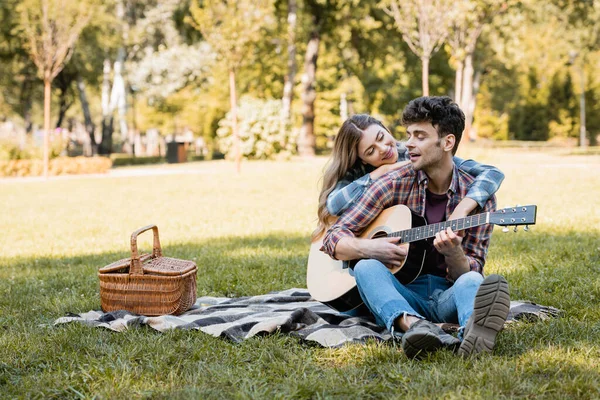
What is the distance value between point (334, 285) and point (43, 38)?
52.0ft

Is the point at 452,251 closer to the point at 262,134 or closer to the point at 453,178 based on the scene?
the point at 453,178

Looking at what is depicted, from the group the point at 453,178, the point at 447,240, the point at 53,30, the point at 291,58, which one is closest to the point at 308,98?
the point at 291,58

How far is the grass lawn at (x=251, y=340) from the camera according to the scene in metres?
3.07

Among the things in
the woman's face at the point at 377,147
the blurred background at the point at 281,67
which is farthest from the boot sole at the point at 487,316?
the blurred background at the point at 281,67

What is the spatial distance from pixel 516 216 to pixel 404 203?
0.90 metres

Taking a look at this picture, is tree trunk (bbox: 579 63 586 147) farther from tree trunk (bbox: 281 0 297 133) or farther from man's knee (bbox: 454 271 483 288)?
man's knee (bbox: 454 271 483 288)

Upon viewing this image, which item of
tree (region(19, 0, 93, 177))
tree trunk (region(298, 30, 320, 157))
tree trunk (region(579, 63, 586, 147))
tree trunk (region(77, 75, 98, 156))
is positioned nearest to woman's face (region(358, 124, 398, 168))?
tree (region(19, 0, 93, 177))

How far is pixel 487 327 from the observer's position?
3250mm

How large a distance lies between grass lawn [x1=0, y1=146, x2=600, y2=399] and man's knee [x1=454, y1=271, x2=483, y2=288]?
0.32 meters

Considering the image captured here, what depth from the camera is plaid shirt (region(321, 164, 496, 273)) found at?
3.90 m

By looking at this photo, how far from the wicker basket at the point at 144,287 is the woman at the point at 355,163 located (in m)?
0.91

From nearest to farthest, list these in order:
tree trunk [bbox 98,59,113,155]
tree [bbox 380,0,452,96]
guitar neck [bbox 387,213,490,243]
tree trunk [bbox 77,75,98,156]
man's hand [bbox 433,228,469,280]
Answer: guitar neck [bbox 387,213,490,243]
man's hand [bbox 433,228,469,280]
tree [bbox 380,0,452,96]
tree trunk [bbox 77,75,98,156]
tree trunk [bbox 98,59,113,155]

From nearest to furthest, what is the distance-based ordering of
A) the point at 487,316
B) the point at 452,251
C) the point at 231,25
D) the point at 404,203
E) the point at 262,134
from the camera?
the point at 487,316
the point at 452,251
the point at 404,203
the point at 231,25
the point at 262,134

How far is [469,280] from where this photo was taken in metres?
3.63
